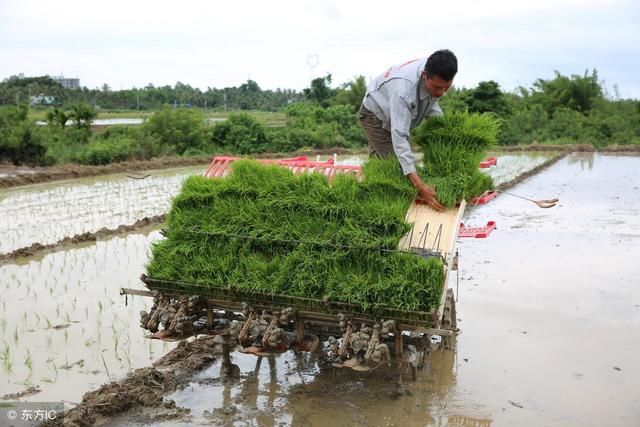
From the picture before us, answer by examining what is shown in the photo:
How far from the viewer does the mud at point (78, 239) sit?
302 inches

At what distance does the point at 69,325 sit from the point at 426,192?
127 inches

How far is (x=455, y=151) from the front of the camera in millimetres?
4051

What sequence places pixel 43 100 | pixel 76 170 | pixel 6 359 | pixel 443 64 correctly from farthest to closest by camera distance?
pixel 43 100, pixel 76 170, pixel 6 359, pixel 443 64

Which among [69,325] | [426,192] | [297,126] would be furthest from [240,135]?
[426,192]

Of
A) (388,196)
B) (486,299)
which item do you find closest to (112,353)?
(388,196)

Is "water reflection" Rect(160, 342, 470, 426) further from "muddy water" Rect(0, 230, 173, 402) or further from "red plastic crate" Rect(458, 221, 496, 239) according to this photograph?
"red plastic crate" Rect(458, 221, 496, 239)

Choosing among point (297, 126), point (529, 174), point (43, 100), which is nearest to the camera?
point (529, 174)

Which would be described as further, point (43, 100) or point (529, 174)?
point (43, 100)

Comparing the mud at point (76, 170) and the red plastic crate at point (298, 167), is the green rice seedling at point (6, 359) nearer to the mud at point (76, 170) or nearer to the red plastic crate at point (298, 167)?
the red plastic crate at point (298, 167)

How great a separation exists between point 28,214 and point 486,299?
23.0ft

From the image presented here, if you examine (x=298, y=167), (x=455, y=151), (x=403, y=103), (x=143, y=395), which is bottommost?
(x=143, y=395)

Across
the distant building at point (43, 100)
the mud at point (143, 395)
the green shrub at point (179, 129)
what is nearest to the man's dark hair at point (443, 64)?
the mud at point (143, 395)

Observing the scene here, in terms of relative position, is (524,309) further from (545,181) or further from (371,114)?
(545,181)

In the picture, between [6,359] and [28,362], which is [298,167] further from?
[6,359]
